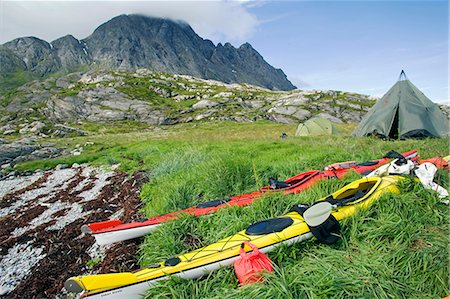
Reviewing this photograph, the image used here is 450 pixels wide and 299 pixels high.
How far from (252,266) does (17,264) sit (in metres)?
6.50

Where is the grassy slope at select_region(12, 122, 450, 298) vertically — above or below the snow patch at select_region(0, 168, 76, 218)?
above

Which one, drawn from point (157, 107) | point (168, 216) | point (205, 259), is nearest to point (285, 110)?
point (157, 107)

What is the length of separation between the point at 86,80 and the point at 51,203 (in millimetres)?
154575

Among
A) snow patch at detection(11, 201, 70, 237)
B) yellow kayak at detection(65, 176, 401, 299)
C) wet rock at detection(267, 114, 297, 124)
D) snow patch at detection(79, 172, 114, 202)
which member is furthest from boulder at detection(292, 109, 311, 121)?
yellow kayak at detection(65, 176, 401, 299)

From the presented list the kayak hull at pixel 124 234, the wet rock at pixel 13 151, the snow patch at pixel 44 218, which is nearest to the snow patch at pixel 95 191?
the snow patch at pixel 44 218

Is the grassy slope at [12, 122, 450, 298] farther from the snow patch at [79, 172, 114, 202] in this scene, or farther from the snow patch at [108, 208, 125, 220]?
the snow patch at [79, 172, 114, 202]

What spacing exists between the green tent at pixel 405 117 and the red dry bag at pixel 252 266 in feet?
45.4

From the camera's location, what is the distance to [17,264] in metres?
6.98

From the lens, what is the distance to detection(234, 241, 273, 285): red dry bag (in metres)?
3.79

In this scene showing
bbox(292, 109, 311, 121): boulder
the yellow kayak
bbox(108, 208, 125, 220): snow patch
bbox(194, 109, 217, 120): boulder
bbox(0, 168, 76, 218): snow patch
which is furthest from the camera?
bbox(194, 109, 217, 120): boulder

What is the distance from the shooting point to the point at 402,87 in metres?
15.9

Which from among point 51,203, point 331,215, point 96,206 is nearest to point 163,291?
point 331,215

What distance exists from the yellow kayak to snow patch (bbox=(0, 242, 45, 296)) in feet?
11.7

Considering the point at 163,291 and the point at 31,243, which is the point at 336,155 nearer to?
the point at 163,291
